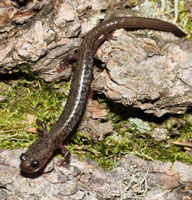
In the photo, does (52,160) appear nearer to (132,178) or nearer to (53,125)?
(53,125)

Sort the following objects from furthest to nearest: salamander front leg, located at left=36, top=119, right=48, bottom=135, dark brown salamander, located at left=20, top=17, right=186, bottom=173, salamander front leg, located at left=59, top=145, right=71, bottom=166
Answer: salamander front leg, located at left=36, top=119, right=48, bottom=135 → dark brown salamander, located at left=20, top=17, right=186, bottom=173 → salamander front leg, located at left=59, top=145, right=71, bottom=166

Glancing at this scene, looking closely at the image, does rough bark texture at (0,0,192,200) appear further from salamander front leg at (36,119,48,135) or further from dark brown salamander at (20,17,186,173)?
salamander front leg at (36,119,48,135)

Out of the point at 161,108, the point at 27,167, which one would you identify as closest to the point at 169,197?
the point at 161,108

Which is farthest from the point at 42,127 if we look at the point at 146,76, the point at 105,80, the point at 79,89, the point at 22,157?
the point at 146,76

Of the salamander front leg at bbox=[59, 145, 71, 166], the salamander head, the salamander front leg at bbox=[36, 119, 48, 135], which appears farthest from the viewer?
the salamander front leg at bbox=[36, 119, 48, 135]

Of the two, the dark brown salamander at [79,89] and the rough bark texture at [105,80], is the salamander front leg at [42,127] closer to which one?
the dark brown salamander at [79,89]

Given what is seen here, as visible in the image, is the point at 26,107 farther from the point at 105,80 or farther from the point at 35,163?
the point at 105,80

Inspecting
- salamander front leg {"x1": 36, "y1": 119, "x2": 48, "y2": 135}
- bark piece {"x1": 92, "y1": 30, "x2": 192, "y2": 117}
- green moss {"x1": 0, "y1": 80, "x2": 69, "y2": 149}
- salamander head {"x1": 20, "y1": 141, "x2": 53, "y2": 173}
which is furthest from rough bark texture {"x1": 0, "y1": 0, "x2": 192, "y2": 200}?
salamander front leg {"x1": 36, "y1": 119, "x2": 48, "y2": 135}

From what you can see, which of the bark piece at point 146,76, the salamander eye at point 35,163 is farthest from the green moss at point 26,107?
the bark piece at point 146,76
